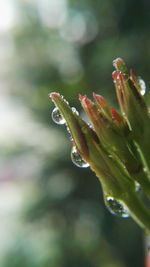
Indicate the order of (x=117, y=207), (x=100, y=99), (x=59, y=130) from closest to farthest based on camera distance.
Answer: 1. (x=100, y=99)
2. (x=117, y=207)
3. (x=59, y=130)

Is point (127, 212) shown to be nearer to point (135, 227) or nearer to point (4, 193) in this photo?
point (135, 227)

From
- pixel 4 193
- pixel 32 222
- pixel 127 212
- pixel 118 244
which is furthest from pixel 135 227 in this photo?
pixel 127 212

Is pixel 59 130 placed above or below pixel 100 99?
above

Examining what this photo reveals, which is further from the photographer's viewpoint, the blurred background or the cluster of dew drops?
the blurred background

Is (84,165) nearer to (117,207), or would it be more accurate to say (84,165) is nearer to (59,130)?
(117,207)

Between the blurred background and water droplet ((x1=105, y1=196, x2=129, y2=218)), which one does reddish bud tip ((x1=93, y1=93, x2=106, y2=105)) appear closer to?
water droplet ((x1=105, y1=196, x2=129, y2=218))

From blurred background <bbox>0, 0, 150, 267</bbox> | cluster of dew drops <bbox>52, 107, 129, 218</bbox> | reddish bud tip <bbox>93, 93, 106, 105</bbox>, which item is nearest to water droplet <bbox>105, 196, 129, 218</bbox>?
cluster of dew drops <bbox>52, 107, 129, 218</bbox>

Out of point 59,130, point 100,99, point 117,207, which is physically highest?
point 59,130

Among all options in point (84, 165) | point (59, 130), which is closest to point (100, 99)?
point (84, 165)
